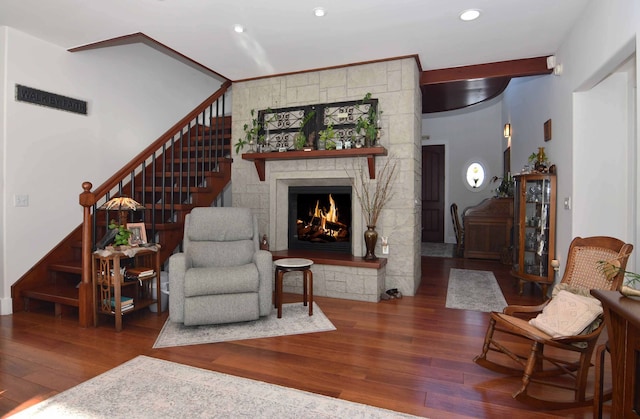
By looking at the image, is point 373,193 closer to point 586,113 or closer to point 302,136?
point 302,136

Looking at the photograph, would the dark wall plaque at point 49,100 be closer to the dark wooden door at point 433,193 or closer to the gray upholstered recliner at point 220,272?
the gray upholstered recliner at point 220,272

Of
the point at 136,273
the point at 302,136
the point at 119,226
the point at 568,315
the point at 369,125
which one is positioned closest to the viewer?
the point at 568,315

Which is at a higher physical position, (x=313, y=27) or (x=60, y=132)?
(x=313, y=27)

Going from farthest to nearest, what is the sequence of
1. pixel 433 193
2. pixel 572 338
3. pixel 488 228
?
pixel 433 193 → pixel 488 228 → pixel 572 338

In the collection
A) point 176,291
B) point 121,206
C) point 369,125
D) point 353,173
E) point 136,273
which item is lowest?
point 176,291

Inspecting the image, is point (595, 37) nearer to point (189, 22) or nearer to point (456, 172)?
point (189, 22)

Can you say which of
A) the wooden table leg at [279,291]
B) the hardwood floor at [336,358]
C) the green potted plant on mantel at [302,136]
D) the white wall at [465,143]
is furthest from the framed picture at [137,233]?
the white wall at [465,143]

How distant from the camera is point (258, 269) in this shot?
3.22 m

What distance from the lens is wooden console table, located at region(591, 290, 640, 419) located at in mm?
1421

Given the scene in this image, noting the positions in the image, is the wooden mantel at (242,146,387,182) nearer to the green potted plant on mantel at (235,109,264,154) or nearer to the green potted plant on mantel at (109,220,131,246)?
the green potted plant on mantel at (235,109,264,154)

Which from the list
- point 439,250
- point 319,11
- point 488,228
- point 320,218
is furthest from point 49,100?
point 439,250

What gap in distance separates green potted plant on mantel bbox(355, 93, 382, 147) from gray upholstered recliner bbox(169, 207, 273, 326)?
1.60m

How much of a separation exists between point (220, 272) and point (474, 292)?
3.04 m

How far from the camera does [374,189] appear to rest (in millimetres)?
4262
